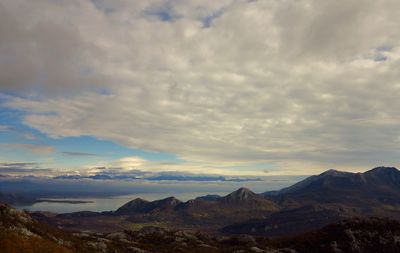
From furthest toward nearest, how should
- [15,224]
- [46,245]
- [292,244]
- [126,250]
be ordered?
[292,244]
[126,250]
[15,224]
[46,245]

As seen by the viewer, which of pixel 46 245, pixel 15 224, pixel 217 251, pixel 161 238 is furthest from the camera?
pixel 161 238

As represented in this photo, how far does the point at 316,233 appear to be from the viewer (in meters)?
83.3

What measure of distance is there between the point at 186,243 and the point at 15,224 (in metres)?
42.5

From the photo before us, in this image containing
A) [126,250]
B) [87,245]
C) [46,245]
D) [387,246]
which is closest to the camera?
[46,245]

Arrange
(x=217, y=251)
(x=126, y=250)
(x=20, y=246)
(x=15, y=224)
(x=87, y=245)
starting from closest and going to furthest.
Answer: (x=20, y=246)
(x=15, y=224)
(x=87, y=245)
(x=126, y=250)
(x=217, y=251)

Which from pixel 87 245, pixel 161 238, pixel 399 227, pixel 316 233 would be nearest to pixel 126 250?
pixel 87 245

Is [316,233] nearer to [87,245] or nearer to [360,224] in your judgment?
[360,224]

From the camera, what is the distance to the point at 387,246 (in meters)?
71.6

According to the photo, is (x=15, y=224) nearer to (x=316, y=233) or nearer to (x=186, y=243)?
(x=186, y=243)

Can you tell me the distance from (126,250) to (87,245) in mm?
7124

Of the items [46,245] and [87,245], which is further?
[87,245]

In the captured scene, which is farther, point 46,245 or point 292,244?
point 292,244

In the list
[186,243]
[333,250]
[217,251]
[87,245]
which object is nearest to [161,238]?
[186,243]

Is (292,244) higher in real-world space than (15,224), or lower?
lower
